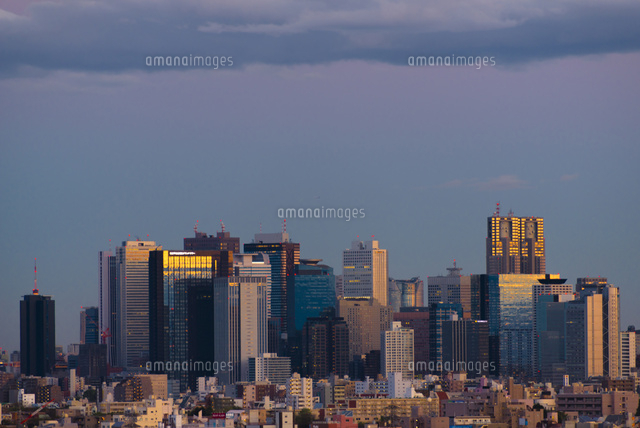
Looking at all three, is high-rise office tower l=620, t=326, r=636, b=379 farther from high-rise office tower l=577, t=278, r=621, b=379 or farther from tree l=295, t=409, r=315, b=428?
tree l=295, t=409, r=315, b=428

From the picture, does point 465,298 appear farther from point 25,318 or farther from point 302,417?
point 302,417

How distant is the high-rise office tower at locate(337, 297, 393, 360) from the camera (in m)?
123

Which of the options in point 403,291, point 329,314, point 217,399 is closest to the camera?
point 217,399

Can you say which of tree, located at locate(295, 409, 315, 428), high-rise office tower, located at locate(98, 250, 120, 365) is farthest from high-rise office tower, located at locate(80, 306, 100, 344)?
tree, located at locate(295, 409, 315, 428)

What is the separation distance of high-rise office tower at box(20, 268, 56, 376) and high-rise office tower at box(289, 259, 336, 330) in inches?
957

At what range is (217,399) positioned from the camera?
79938mm

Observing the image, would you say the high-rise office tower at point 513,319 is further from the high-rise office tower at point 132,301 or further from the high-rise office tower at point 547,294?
the high-rise office tower at point 132,301

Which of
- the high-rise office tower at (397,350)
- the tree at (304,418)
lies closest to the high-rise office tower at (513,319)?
the high-rise office tower at (397,350)

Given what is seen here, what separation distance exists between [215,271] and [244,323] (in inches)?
299

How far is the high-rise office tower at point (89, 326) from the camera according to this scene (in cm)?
12531

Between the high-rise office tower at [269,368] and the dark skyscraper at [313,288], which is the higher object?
the dark skyscraper at [313,288]

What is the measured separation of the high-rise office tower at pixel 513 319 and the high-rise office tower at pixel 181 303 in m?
22.5

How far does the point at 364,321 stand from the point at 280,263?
10736 mm

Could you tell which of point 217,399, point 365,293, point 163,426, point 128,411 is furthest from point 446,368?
point 163,426
